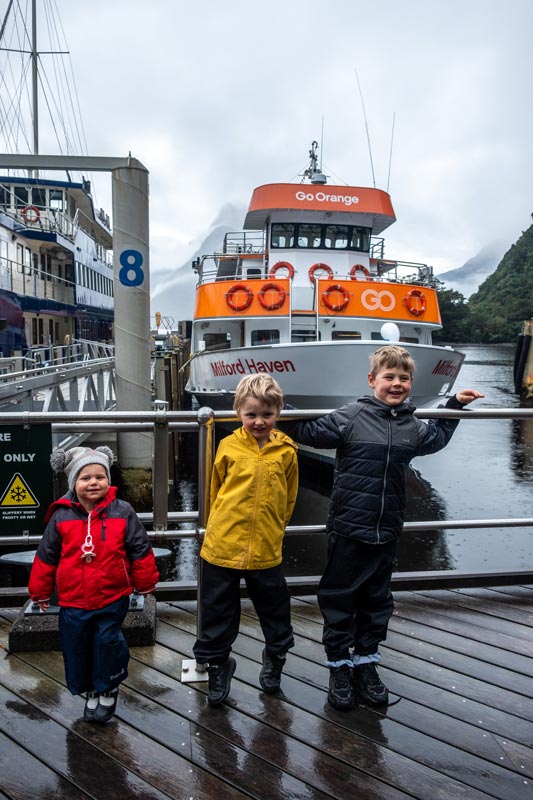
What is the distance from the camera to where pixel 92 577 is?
2252 millimetres

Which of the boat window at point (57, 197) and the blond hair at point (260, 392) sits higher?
the boat window at point (57, 197)

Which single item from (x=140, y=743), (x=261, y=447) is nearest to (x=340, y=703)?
(x=140, y=743)

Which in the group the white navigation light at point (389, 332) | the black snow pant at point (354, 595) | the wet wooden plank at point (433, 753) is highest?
the white navigation light at point (389, 332)

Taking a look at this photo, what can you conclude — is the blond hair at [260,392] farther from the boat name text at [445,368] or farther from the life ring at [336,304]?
the life ring at [336,304]

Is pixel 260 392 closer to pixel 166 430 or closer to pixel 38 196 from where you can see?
pixel 166 430

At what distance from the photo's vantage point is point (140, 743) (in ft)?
7.19

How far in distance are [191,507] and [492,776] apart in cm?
1010

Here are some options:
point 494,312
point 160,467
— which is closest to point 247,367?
point 160,467

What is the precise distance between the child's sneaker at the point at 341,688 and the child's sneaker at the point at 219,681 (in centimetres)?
41

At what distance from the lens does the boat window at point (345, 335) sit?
13.4 m

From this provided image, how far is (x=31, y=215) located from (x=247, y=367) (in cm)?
1705

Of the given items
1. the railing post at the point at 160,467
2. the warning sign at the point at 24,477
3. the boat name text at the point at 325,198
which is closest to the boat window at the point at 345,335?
the boat name text at the point at 325,198

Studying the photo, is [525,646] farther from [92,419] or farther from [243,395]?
[92,419]

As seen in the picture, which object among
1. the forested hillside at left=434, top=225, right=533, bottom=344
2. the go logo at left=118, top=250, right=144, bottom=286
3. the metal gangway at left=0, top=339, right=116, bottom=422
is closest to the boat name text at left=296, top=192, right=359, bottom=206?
the metal gangway at left=0, top=339, right=116, bottom=422
